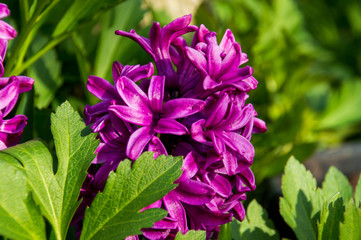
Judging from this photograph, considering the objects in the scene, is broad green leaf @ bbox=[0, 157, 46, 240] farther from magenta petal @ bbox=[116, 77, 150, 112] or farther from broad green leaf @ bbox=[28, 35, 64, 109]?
broad green leaf @ bbox=[28, 35, 64, 109]

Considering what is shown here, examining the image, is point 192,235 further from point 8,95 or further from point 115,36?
point 115,36

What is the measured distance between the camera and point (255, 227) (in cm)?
54

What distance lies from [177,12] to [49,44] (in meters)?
0.71

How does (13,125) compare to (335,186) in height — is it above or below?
above

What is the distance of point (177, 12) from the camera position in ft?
4.18

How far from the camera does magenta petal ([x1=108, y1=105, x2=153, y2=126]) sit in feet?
1.29

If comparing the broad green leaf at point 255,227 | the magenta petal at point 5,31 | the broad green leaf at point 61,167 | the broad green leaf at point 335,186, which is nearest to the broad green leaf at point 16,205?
the broad green leaf at point 61,167

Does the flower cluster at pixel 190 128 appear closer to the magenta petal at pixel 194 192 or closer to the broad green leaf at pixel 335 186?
the magenta petal at pixel 194 192

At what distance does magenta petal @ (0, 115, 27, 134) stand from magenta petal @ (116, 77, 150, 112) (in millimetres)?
105

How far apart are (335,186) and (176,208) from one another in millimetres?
265

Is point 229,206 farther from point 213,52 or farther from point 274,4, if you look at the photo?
point 274,4

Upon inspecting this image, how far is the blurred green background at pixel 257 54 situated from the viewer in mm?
627

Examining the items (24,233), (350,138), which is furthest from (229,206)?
(350,138)

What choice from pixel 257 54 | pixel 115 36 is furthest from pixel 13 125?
pixel 257 54
